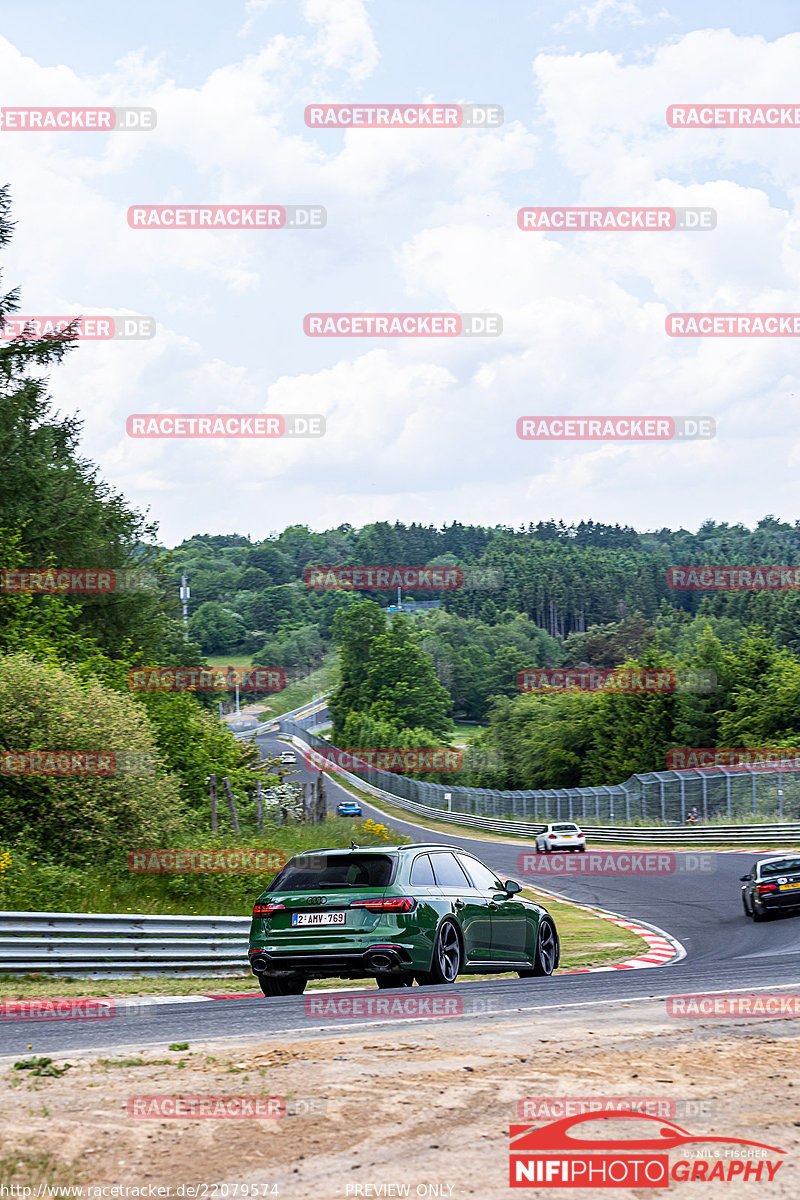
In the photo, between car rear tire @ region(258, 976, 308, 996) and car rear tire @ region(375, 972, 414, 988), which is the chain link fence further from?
car rear tire @ region(258, 976, 308, 996)

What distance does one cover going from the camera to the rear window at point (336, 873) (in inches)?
443

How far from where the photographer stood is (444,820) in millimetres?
80312

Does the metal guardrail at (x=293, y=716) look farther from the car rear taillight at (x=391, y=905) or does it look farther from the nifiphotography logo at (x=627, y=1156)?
the nifiphotography logo at (x=627, y=1156)

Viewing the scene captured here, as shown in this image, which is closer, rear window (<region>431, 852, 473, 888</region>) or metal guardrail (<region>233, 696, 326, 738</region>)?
rear window (<region>431, 852, 473, 888</region>)

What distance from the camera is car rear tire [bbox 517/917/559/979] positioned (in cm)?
1347

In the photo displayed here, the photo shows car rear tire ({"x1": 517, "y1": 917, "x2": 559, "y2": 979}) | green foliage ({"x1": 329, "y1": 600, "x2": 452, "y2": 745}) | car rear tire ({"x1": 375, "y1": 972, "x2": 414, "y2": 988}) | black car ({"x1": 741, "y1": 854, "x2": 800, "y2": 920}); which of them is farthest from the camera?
green foliage ({"x1": 329, "y1": 600, "x2": 452, "y2": 745})

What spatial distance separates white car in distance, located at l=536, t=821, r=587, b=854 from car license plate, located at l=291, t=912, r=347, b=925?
3944cm

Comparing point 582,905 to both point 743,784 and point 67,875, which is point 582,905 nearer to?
point 67,875

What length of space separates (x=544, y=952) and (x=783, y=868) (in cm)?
956

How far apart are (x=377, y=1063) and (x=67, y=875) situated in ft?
31.2

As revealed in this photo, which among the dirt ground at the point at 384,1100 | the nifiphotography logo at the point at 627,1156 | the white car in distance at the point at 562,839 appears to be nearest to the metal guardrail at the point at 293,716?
the white car in distance at the point at 562,839

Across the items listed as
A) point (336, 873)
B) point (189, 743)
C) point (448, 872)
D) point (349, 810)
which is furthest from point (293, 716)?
point (336, 873)

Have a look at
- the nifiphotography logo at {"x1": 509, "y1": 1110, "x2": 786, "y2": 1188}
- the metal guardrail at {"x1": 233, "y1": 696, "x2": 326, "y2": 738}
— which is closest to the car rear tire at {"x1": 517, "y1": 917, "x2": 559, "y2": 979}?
the nifiphotography logo at {"x1": 509, "y1": 1110, "x2": 786, "y2": 1188}

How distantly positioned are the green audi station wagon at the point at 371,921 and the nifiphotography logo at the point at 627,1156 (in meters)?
5.34
